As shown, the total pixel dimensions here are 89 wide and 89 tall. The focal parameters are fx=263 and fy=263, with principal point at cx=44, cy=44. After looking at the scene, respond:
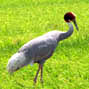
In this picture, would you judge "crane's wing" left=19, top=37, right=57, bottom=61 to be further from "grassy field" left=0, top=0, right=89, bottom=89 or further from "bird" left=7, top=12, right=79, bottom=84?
"grassy field" left=0, top=0, right=89, bottom=89

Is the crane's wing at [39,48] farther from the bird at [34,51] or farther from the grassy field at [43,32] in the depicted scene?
the grassy field at [43,32]

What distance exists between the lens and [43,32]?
33.8 feet

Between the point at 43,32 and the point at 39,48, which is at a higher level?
the point at 43,32

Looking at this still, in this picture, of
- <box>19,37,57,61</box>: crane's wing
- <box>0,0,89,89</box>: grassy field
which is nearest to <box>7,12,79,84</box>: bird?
<box>19,37,57,61</box>: crane's wing

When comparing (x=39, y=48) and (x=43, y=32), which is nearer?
(x=39, y=48)

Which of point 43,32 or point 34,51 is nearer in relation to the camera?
point 34,51

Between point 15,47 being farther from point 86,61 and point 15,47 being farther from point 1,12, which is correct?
point 1,12

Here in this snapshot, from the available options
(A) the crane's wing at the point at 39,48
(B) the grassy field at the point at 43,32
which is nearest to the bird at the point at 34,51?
(A) the crane's wing at the point at 39,48

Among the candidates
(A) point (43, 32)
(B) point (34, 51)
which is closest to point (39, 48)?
(B) point (34, 51)

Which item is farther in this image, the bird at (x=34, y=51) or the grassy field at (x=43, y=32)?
the grassy field at (x=43, y=32)

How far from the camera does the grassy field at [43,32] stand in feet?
20.4

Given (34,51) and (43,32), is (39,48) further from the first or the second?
(43,32)

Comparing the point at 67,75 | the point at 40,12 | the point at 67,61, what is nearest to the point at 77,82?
the point at 67,75

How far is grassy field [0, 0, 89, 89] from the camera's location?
6.21m
